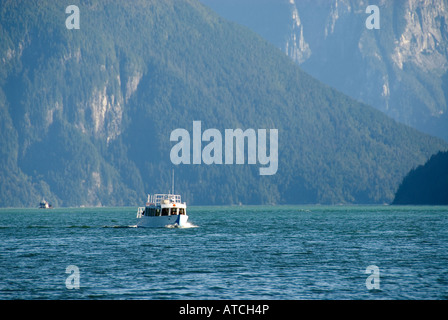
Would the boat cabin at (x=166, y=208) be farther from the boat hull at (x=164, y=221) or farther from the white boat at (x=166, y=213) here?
the boat hull at (x=164, y=221)

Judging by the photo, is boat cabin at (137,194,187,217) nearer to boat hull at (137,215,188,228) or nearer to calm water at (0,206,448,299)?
boat hull at (137,215,188,228)

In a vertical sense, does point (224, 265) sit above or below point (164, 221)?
below

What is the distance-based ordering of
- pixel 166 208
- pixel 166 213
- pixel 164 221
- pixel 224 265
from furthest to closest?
pixel 164 221, pixel 166 213, pixel 166 208, pixel 224 265
